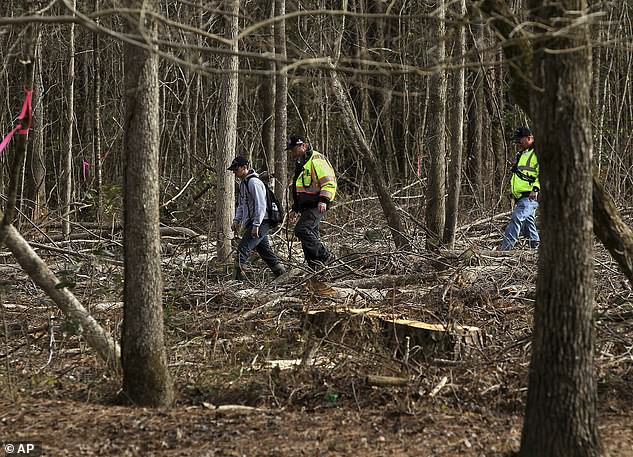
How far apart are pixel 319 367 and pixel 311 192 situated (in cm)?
491

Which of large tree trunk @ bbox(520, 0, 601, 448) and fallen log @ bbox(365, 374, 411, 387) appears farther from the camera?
fallen log @ bbox(365, 374, 411, 387)

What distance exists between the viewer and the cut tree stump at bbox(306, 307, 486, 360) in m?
7.48

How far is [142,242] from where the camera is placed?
6.29 meters

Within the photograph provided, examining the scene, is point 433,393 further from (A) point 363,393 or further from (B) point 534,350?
(B) point 534,350

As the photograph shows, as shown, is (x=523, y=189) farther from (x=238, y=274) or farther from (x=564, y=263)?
(x=564, y=263)

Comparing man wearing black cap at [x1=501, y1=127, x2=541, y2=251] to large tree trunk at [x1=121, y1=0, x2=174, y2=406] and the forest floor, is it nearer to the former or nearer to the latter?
the forest floor

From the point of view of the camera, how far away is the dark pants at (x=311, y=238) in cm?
1179

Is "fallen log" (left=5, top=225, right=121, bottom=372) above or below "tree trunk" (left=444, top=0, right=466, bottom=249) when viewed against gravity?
below

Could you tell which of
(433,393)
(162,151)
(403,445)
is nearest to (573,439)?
(403,445)

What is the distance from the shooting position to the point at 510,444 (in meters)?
5.51

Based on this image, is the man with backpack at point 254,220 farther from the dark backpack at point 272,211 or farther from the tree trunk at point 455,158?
the tree trunk at point 455,158

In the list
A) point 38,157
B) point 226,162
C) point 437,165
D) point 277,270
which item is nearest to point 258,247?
point 277,270

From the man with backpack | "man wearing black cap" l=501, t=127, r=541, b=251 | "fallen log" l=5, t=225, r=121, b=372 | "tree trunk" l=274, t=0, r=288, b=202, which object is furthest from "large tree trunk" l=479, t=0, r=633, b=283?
"tree trunk" l=274, t=0, r=288, b=202

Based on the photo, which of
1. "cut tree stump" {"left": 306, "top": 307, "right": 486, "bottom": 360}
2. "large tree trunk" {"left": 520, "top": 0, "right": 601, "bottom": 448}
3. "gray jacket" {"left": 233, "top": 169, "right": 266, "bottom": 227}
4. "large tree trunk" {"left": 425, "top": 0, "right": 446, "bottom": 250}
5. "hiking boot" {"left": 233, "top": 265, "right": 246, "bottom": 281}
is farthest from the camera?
"large tree trunk" {"left": 425, "top": 0, "right": 446, "bottom": 250}
